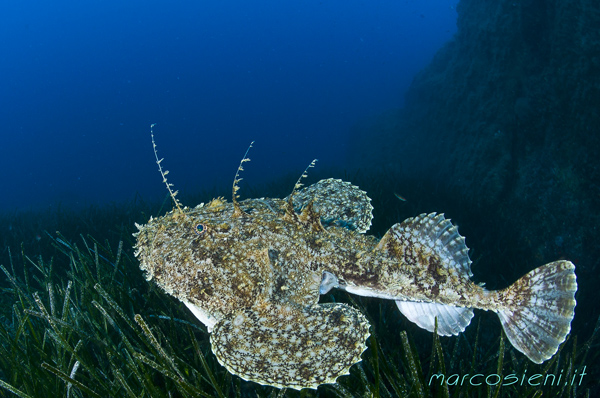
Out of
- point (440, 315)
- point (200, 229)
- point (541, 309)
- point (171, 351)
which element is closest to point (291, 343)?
point (171, 351)

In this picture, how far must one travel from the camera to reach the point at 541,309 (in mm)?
3082

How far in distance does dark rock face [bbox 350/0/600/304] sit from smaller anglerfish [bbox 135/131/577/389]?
5910 mm

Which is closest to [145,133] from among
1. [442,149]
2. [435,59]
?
[435,59]

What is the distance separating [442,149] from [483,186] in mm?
5997

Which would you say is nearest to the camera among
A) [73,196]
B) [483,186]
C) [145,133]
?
[483,186]

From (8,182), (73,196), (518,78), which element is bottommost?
(8,182)

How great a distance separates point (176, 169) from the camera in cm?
6781

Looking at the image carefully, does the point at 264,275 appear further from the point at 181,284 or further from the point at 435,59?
the point at 435,59

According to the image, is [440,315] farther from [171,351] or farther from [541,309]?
[171,351]

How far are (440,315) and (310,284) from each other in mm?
1392

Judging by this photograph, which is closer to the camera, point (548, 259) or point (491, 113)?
point (548, 259)

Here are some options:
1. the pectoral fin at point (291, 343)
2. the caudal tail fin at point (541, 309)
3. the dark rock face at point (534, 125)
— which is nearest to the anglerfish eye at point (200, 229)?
the pectoral fin at point (291, 343)

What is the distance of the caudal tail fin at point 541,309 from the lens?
2.96 metres

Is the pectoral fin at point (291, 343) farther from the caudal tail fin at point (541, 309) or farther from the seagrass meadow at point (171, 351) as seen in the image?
the caudal tail fin at point (541, 309)
